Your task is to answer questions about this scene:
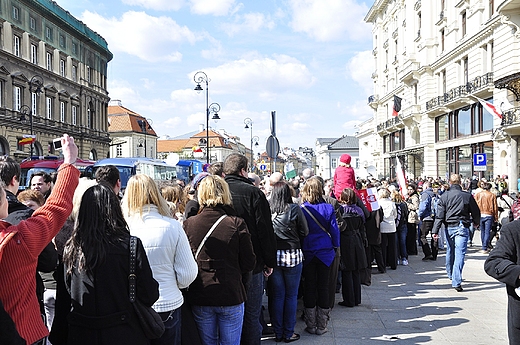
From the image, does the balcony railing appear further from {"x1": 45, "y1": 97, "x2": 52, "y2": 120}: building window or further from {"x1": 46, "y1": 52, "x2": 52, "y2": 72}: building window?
{"x1": 46, "y1": 52, "x2": 52, "y2": 72}: building window

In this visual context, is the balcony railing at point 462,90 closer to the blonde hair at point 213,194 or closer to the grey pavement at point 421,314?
the grey pavement at point 421,314

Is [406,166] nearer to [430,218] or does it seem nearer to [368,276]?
[430,218]

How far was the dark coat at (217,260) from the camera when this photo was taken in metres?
4.27

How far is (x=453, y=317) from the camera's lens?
7262mm

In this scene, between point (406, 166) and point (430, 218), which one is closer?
point (430, 218)

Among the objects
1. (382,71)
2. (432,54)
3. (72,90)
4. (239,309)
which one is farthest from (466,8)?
(72,90)

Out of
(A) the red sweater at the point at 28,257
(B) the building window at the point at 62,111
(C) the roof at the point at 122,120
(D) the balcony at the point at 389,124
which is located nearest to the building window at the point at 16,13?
(B) the building window at the point at 62,111

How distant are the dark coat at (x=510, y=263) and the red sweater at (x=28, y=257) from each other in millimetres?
3212

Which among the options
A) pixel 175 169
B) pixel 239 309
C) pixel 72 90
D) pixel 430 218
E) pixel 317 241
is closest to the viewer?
pixel 239 309

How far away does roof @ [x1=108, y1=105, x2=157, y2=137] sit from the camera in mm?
80250

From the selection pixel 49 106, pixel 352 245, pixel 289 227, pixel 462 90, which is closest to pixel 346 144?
pixel 49 106

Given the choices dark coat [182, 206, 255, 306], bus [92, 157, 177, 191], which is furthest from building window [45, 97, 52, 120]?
dark coat [182, 206, 255, 306]

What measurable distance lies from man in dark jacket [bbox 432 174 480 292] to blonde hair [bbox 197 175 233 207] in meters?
5.97

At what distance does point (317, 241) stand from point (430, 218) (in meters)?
7.31
